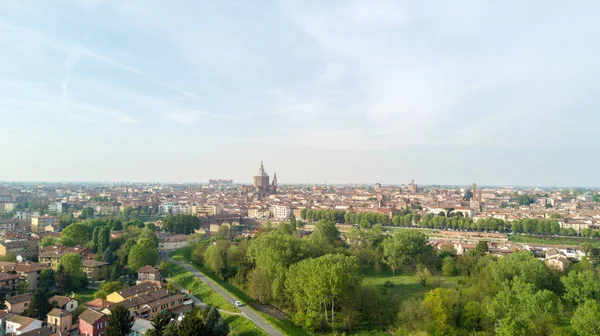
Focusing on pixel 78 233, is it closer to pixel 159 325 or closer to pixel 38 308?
pixel 38 308

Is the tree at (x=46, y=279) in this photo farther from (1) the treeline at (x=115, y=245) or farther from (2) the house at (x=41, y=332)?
(2) the house at (x=41, y=332)

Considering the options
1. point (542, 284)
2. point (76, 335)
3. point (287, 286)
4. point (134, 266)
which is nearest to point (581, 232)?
point (542, 284)

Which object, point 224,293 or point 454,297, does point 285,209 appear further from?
point 454,297

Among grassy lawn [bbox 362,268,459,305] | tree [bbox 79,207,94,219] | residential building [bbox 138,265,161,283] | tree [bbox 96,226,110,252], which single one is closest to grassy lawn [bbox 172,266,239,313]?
residential building [bbox 138,265,161,283]

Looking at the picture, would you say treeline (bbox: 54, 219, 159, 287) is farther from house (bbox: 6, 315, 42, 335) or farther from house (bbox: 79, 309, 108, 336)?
house (bbox: 79, 309, 108, 336)

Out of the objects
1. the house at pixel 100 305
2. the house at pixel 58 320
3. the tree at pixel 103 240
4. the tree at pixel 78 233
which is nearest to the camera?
the house at pixel 58 320

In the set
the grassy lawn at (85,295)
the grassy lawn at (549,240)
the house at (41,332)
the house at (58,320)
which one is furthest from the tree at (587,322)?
the grassy lawn at (549,240)

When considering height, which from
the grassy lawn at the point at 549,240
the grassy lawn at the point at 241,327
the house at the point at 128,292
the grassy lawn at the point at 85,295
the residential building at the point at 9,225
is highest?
the residential building at the point at 9,225

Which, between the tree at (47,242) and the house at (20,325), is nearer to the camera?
the house at (20,325)
